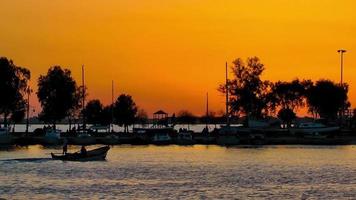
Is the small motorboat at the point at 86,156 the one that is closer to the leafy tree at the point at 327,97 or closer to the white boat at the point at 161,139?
the white boat at the point at 161,139

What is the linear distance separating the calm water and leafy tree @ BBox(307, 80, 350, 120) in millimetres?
61050

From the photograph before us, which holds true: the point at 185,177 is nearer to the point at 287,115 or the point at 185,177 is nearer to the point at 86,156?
the point at 86,156

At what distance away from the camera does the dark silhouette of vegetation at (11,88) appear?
171m

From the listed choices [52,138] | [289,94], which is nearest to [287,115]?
[289,94]

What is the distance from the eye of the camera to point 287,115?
192 m

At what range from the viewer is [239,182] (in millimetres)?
74312

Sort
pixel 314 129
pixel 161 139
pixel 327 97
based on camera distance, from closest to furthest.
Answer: pixel 161 139
pixel 314 129
pixel 327 97

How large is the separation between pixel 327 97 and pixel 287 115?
37.3ft

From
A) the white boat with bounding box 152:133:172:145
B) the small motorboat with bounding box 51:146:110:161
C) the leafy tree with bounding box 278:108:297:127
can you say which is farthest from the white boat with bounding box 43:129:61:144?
the leafy tree with bounding box 278:108:297:127

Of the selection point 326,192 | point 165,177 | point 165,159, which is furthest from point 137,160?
point 326,192

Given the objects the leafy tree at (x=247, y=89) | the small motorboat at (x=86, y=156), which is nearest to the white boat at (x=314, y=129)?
the leafy tree at (x=247, y=89)

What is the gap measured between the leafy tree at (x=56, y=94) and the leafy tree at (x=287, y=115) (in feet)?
165

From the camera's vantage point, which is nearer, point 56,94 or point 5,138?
point 5,138

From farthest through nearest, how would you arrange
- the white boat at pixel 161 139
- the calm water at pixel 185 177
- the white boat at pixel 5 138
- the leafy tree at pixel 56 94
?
the leafy tree at pixel 56 94 < the white boat at pixel 161 139 < the white boat at pixel 5 138 < the calm water at pixel 185 177
